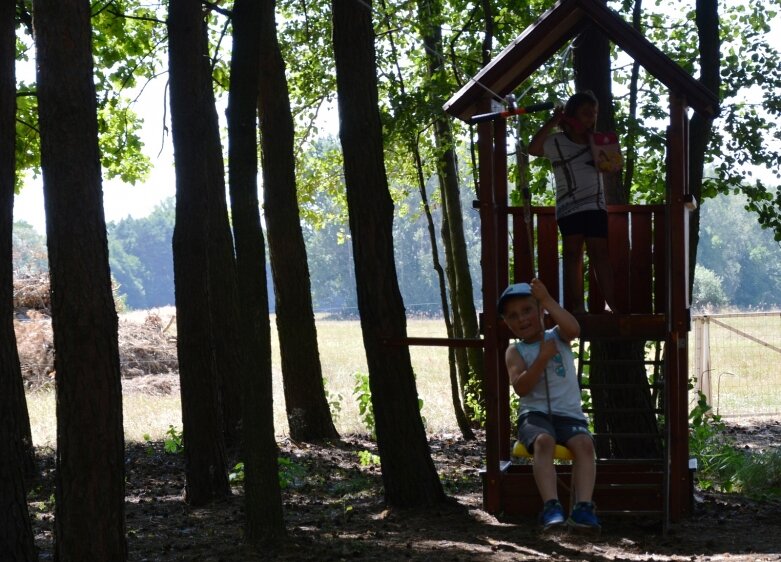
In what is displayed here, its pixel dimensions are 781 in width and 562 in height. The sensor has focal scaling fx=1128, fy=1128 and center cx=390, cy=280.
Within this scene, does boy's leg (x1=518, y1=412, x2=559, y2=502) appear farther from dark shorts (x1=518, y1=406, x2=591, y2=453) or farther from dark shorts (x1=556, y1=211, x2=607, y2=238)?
dark shorts (x1=556, y1=211, x2=607, y2=238)

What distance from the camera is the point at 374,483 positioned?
11.2 meters

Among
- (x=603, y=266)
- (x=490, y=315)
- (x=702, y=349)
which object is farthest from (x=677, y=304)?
(x=702, y=349)

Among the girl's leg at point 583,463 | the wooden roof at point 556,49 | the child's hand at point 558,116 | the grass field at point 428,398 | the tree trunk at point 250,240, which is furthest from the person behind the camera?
the grass field at point 428,398

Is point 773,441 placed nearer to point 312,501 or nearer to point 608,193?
point 608,193

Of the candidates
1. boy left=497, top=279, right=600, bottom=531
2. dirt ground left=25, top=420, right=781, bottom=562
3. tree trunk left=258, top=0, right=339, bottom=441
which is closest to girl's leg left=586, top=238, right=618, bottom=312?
boy left=497, top=279, right=600, bottom=531

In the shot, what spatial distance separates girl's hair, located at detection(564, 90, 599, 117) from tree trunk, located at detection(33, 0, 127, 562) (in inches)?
138

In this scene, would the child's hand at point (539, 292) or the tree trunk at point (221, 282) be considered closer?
the child's hand at point (539, 292)

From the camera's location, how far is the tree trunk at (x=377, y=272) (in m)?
8.59

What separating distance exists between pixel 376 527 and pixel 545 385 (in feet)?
7.17

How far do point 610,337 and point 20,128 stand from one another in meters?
11.8

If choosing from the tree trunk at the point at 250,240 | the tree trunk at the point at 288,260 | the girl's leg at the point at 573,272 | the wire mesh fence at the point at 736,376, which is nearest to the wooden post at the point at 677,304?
the girl's leg at the point at 573,272

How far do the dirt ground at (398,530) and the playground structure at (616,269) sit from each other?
0.29 metres

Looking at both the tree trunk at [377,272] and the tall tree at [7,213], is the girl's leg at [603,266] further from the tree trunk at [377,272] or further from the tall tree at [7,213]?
the tall tree at [7,213]

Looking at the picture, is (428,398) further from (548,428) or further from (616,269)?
(548,428)
